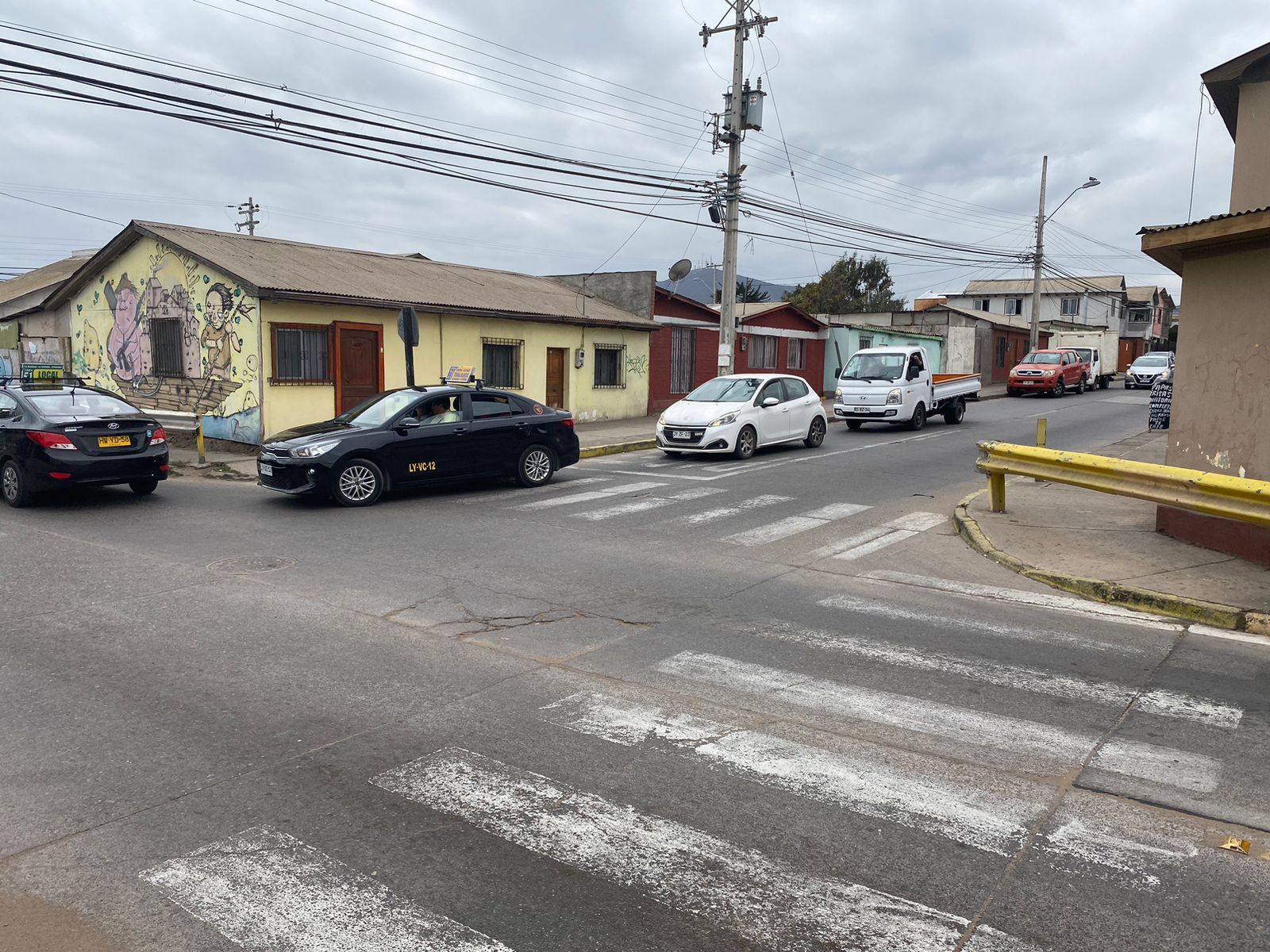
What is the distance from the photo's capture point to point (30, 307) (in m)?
26.0

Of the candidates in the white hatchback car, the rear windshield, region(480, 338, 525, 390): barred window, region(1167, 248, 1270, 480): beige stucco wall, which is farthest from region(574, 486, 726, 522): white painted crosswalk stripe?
region(480, 338, 525, 390): barred window

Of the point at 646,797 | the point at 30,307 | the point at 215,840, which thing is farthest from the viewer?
the point at 30,307

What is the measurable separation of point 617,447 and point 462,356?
4370 mm

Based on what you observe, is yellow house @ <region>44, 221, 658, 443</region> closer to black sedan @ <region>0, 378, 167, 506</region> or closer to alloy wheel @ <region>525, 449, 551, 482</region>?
black sedan @ <region>0, 378, 167, 506</region>

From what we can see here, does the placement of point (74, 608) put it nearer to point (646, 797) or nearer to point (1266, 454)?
point (646, 797)

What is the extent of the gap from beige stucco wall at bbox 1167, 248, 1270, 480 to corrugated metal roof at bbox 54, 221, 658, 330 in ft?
47.1

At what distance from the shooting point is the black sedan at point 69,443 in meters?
12.0

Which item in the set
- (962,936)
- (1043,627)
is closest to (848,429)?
(1043,627)

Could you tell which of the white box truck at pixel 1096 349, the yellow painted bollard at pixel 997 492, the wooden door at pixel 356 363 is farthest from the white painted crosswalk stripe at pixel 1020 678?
the white box truck at pixel 1096 349

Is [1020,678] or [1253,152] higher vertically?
[1253,152]

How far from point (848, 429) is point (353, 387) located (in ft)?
39.0

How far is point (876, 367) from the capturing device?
24.0 m

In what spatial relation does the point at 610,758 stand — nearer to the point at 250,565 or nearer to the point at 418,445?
the point at 250,565

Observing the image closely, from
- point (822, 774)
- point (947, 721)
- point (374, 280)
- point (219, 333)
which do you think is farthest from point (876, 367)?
point (822, 774)
